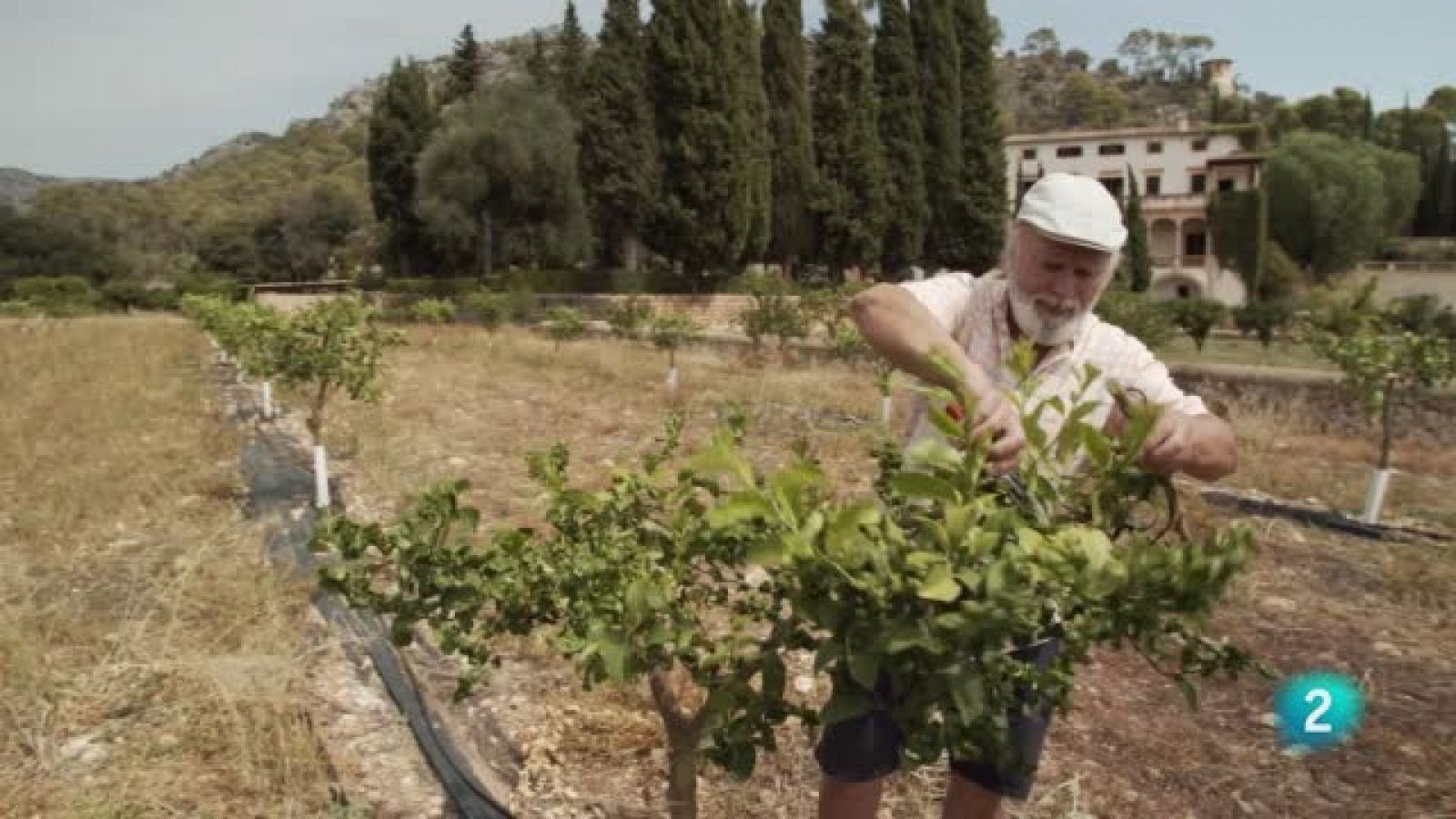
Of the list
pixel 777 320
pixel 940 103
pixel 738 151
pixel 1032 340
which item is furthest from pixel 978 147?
pixel 1032 340

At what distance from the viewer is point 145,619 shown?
387 cm

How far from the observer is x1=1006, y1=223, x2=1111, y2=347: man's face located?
2.03 m

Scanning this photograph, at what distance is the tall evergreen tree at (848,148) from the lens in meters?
30.3

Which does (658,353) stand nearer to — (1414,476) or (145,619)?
(1414,476)

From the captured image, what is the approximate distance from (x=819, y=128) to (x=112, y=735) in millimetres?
30314

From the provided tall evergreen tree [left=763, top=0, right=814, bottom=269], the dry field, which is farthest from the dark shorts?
tall evergreen tree [left=763, top=0, right=814, bottom=269]

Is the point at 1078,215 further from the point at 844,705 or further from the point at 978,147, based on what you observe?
the point at 978,147

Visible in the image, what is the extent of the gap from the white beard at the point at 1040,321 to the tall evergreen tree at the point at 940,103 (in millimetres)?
31233

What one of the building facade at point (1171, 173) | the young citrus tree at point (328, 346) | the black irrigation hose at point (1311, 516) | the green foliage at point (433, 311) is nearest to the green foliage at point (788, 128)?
the green foliage at point (433, 311)

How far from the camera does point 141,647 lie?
12.8ft

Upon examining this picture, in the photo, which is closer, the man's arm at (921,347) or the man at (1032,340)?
the man's arm at (921,347)

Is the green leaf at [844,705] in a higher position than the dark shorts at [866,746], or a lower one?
higher

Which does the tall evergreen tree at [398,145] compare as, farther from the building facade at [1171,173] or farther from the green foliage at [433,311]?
the building facade at [1171,173]

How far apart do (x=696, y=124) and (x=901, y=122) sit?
7.65 m
